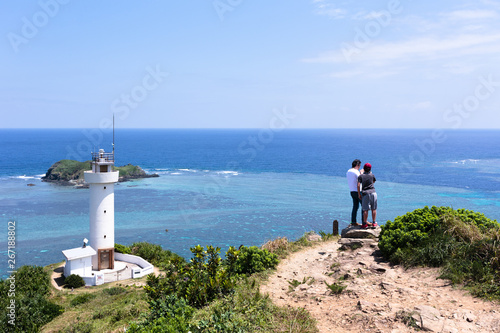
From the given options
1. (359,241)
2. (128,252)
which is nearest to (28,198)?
(128,252)

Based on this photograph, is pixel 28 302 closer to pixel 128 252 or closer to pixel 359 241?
pixel 359 241

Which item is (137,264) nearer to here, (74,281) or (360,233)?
(74,281)

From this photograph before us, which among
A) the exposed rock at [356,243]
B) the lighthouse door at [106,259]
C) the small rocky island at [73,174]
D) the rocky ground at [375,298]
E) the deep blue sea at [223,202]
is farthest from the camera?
the small rocky island at [73,174]

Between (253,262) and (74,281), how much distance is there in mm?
18249

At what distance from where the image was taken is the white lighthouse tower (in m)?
26.8

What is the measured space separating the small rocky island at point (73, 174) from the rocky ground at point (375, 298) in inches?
2797

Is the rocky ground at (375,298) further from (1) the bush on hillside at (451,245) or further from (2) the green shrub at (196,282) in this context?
(2) the green shrub at (196,282)

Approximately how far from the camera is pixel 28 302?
14891mm

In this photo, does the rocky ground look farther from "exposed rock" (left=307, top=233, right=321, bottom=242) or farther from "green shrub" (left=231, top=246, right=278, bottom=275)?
"exposed rock" (left=307, top=233, right=321, bottom=242)

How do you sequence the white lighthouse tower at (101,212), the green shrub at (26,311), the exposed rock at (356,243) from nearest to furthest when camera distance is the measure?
1. the green shrub at (26,311)
2. the exposed rock at (356,243)
3. the white lighthouse tower at (101,212)

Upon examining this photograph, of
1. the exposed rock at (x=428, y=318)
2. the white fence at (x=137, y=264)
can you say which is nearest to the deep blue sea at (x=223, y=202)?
the white fence at (x=137, y=264)

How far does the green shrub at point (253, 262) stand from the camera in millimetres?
11430

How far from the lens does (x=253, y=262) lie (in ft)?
37.7

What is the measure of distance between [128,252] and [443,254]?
25.7 meters
